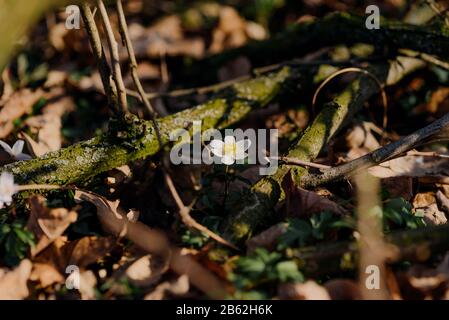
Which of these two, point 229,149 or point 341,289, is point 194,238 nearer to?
point 229,149

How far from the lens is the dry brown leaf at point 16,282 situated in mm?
2316

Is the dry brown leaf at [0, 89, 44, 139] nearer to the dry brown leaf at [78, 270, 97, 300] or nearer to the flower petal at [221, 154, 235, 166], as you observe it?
the dry brown leaf at [78, 270, 97, 300]

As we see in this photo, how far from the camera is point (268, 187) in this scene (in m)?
2.70

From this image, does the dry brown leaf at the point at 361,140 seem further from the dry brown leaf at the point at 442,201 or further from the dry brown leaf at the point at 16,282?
the dry brown leaf at the point at 16,282

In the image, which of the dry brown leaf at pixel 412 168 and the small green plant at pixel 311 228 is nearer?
the small green plant at pixel 311 228

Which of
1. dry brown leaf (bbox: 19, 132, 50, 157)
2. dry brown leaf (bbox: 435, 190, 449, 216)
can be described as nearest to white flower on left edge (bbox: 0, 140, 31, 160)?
dry brown leaf (bbox: 19, 132, 50, 157)

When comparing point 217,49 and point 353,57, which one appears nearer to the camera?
point 353,57

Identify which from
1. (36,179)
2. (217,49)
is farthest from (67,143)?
(217,49)

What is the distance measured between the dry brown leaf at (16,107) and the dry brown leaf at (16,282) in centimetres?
143

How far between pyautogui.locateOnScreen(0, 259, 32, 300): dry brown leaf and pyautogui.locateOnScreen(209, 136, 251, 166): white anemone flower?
105 centimetres

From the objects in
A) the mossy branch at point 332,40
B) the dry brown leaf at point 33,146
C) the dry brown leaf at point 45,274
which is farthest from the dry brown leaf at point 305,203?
the dry brown leaf at point 33,146

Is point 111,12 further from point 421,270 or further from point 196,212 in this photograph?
point 421,270

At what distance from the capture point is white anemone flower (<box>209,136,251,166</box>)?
2732mm
